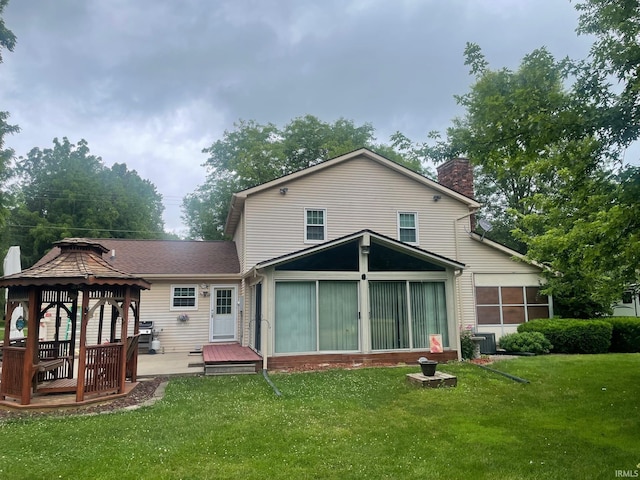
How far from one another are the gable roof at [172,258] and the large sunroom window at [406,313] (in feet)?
19.1

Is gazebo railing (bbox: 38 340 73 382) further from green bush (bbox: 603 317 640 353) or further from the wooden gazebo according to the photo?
green bush (bbox: 603 317 640 353)

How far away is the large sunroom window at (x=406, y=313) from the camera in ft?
37.1

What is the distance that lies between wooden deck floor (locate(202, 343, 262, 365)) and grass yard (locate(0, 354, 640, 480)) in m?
1.61

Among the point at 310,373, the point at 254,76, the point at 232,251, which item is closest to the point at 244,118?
the point at 254,76

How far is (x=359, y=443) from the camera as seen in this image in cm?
522

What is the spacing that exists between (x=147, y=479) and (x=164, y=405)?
3.12 meters

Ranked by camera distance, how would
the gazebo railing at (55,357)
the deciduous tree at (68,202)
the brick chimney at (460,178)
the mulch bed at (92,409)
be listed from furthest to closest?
the deciduous tree at (68,202) → the brick chimney at (460,178) → the gazebo railing at (55,357) → the mulch bed at (92,409)

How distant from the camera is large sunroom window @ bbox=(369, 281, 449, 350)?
11.3 m

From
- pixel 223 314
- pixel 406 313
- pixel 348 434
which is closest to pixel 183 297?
pixel 223 314

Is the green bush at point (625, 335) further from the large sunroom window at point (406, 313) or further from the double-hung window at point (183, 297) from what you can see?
the double-hung window at point (183, 297)

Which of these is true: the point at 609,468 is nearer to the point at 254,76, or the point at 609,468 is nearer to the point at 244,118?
the point at 254,76

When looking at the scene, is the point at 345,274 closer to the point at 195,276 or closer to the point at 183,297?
the point at 195,276

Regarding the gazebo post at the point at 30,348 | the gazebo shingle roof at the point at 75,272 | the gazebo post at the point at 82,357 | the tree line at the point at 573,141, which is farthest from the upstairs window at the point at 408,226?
the gazebo post at the point at 30,348

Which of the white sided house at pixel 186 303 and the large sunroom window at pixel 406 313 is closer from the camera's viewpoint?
the large sunroom window at pixel 406 313
